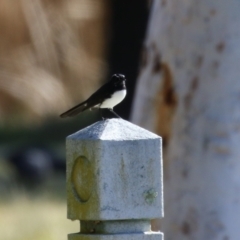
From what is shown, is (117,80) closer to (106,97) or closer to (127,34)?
(106,97)

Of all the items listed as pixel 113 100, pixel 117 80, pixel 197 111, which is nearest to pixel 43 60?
pixel 197 111

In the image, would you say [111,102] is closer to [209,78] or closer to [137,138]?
[209,78]

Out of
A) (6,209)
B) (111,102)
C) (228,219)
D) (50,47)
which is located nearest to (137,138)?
(111,102)

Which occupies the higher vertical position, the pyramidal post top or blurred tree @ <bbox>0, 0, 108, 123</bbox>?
blurred tree @ <bbox>0, 0, 108, 123</bbox>

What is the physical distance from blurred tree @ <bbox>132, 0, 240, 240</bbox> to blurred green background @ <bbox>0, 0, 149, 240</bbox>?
8901 mm

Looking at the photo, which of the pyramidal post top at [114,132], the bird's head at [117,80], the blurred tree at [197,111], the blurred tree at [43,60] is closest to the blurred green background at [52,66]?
the blurred tree at [43,60]

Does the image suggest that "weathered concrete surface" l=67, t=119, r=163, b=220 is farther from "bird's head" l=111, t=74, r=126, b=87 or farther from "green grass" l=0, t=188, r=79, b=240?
"green grass" l=0, t=188, r=79, b=240

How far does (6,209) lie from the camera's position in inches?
454

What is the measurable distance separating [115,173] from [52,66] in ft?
42.8

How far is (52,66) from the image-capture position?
645 inches

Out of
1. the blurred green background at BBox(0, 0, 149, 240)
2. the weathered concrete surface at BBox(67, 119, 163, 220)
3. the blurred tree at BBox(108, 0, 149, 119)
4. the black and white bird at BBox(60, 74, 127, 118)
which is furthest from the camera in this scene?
the blurred tree at BBox(108, 0, 149, 119)

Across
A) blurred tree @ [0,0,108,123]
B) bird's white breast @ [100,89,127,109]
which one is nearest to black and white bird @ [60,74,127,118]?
bird's white breast @ [100,89,127,109]

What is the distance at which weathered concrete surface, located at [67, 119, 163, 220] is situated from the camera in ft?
11.2

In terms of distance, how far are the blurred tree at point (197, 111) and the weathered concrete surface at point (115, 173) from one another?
164cm
